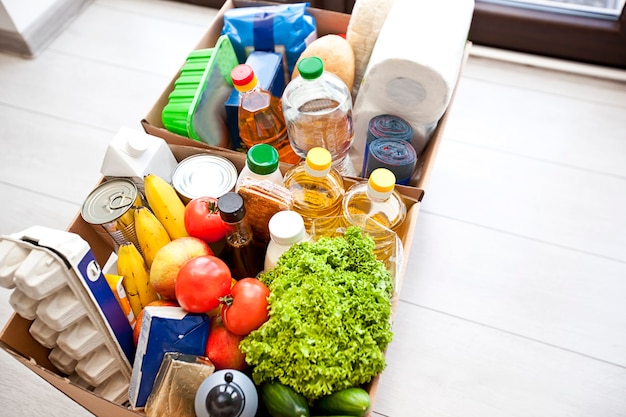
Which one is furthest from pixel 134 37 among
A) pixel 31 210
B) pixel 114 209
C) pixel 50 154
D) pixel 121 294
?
pixel 121 294

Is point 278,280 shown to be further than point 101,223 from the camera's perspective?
No

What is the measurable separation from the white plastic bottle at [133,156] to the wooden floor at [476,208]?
53 cm

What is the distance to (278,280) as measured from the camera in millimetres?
683

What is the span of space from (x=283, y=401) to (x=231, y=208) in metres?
0.26

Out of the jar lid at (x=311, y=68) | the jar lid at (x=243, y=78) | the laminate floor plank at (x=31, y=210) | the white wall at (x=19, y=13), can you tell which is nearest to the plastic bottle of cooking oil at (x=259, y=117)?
the jar lid at (x=243, y=78)

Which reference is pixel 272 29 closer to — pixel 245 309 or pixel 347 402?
pixel 245 309

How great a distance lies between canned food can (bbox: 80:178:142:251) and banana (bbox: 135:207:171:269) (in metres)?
0.02

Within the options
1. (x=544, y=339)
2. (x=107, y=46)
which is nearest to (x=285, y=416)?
(x=544, y=339)

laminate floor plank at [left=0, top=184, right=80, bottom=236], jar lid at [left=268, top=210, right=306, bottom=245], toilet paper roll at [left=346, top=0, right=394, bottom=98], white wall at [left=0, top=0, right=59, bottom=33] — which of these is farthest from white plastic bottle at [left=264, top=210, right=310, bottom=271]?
white wall at [left=0, top=0, right=59, bottom=33]

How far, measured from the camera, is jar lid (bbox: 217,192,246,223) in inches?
27.7

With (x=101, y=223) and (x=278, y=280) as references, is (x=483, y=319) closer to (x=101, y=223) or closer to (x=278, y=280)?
(x=278, y=280)

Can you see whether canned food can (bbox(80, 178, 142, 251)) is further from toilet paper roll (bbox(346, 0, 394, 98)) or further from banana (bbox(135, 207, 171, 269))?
toilet paper roll (bbox(346, 0, 394, 98))

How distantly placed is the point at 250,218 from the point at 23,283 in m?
0.32

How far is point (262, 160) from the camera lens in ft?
2.55
